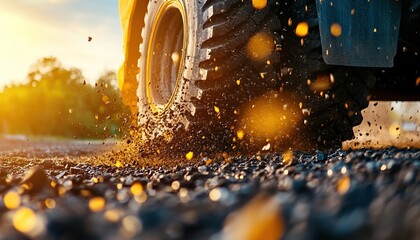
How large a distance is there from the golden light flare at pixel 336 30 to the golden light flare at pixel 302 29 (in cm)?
24

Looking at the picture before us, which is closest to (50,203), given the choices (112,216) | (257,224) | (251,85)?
(112,216)

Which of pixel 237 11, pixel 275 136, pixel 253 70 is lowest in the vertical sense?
pixel 275 136

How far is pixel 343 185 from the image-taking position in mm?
1488

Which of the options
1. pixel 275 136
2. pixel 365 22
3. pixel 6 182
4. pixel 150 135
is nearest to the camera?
pixel 6 182

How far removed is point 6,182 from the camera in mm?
A: 2244

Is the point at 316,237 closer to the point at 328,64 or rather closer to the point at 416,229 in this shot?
the point at 416,229

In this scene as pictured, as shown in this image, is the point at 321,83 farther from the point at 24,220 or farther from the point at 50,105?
the point at 50,105

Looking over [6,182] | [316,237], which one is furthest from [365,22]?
[316,237]

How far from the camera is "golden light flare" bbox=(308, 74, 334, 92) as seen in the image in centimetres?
353

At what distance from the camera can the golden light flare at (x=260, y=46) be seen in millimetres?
3455

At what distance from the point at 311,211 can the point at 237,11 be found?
2490 millimetres

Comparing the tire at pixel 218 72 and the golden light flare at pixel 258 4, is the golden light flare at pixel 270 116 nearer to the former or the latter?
the tire at pixel 218 72

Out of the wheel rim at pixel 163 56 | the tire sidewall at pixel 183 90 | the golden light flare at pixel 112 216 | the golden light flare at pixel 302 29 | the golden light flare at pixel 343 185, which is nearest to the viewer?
the golden light flare at pixel 112 216

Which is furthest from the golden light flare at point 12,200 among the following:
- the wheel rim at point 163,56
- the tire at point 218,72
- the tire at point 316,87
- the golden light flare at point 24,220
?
the wheel rim at point 163,56
